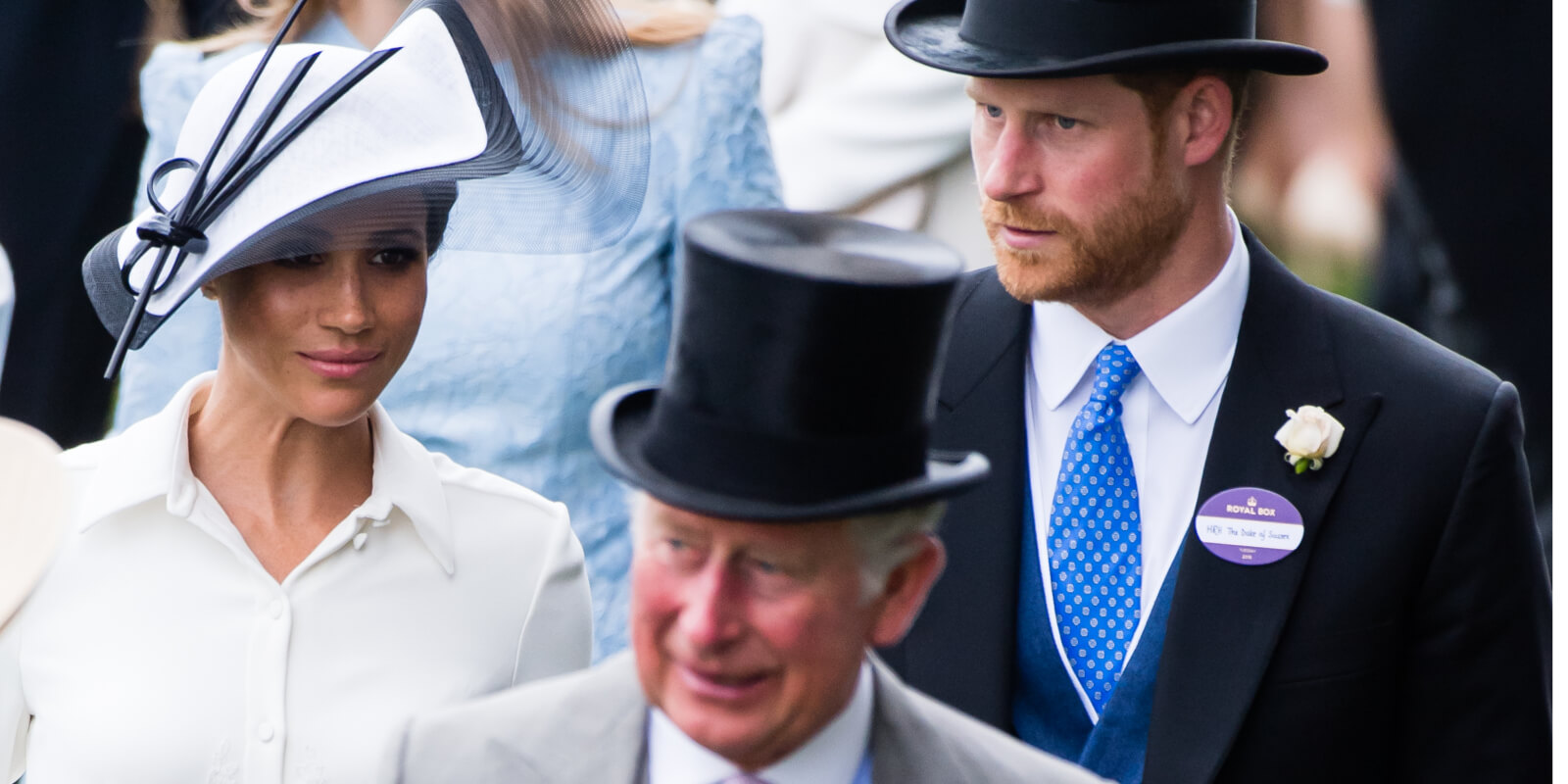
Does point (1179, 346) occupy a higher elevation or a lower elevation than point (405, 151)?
lower

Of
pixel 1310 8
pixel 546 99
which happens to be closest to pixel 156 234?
pixel 546 99

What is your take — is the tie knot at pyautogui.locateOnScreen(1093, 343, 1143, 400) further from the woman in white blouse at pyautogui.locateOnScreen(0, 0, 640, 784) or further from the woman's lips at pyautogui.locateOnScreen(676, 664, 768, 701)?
the woman's lips at pyautogui.locateOnScreen(676, 664, 768, 701)

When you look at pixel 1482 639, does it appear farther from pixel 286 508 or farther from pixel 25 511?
pixel 25 511

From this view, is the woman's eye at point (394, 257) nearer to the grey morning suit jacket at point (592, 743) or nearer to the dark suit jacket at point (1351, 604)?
the grey morning suit jacket at point (592, 743)

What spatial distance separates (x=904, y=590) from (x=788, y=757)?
214 millimetres

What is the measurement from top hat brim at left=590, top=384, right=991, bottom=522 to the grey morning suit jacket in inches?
10.5

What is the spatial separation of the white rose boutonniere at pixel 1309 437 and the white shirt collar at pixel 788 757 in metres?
1.02

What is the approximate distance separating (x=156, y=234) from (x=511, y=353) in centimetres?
101

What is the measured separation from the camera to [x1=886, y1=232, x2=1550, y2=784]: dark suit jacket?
9.08 feet

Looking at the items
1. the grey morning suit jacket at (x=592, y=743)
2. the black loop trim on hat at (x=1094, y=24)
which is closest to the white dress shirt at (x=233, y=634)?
the grey morning suit jacket at (x=592, y=743)

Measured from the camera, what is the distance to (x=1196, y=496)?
2.88 meters

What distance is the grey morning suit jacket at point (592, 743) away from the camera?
204 centimetres

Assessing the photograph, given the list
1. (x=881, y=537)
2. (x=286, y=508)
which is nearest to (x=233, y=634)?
(x=286, y=508)

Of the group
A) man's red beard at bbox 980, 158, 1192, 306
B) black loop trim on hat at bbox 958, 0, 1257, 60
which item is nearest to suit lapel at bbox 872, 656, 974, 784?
man's red beard at bbox 980, 158, 1192, 306
